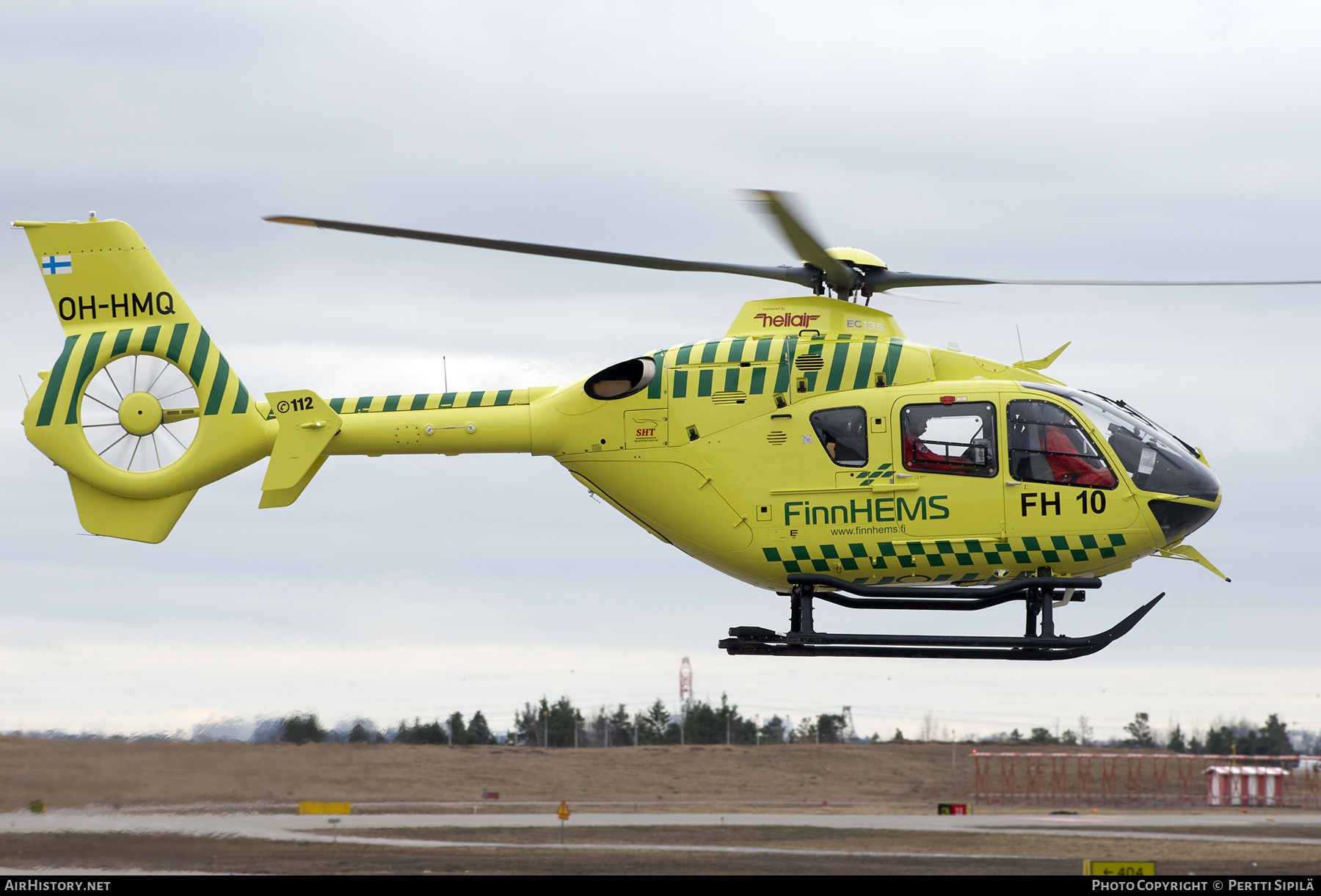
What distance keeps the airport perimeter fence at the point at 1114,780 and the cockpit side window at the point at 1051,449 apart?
5846cm

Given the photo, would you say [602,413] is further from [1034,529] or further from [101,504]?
[101,504]

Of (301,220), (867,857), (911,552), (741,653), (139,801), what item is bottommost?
(867,857)

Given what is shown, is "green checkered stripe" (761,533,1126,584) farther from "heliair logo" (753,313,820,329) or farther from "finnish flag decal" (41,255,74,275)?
"finnish flag decal" (41,255,74,275)

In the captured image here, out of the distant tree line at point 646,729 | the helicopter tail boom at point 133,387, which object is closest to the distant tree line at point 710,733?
the distant tree line at point 646,729

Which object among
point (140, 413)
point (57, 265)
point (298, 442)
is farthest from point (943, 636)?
point (57, 265)

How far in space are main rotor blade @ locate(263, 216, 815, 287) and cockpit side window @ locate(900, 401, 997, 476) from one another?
Answer: 2478 mm

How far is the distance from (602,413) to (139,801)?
37.9 feet

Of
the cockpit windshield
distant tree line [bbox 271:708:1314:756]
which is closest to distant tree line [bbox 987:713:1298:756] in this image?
distant tree line [bbox 271:708:1314:756]

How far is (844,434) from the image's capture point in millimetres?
15820

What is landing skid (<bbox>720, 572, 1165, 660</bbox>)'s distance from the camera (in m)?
15.4

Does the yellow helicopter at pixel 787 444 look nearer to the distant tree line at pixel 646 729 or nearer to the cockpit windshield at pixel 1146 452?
the cockpit windshield at pixel 1146 452

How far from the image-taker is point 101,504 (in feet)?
59.3

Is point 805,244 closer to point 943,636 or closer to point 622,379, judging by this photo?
point 622,379
